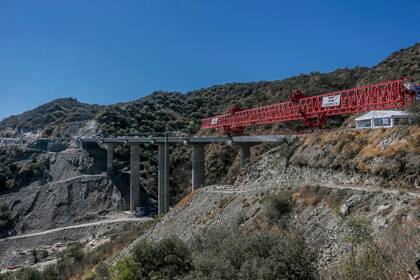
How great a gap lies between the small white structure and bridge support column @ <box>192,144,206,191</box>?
2840 centimetres

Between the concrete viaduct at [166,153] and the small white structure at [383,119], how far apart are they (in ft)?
21.4

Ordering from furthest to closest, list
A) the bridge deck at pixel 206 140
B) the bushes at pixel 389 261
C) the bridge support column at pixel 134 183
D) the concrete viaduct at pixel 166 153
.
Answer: the bridge support column at pixel 134 183 < the concrete viaduct at pixel 166 153 < the bridge deck at pixel 206 140 < the bushes at pixel 389 261

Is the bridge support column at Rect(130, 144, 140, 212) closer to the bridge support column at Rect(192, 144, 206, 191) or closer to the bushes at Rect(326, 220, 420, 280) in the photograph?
the bridge support column at Rect(192, 144, 206, 191)

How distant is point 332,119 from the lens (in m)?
57.0

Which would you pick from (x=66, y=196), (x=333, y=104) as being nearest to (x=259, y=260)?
(x=333, y=104)

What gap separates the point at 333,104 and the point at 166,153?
29.1 m

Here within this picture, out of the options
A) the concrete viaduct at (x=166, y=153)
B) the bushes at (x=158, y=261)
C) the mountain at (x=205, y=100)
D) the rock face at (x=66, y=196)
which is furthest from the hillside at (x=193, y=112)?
the bushes at (x=158, y=261)

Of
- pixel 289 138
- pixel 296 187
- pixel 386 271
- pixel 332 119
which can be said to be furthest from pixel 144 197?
pixel 386 271

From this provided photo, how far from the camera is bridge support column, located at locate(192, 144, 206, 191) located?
5194cm

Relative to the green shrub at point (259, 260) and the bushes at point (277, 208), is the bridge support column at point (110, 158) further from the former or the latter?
the green shrub at point (259, 260)

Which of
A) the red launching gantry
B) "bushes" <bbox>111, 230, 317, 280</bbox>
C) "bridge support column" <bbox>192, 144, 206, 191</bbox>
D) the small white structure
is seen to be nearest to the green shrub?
"bushes" <bbox>111, 230, 317, 280</bbox>

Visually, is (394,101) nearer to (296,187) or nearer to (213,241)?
(296,187)

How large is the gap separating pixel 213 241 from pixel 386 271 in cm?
840

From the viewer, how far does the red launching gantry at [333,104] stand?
2605cm
